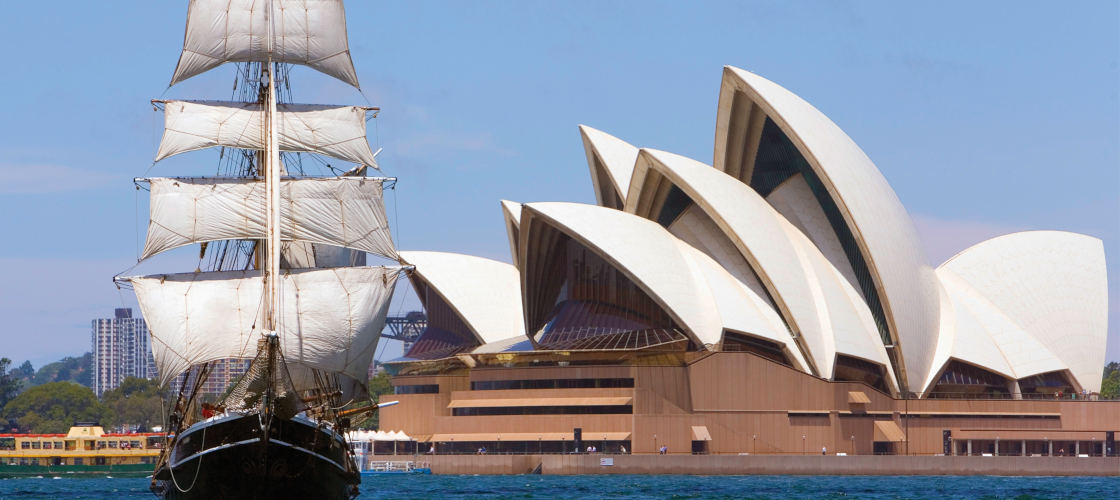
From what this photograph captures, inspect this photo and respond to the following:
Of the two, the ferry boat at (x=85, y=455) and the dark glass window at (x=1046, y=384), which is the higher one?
the dark glass window at (x=1046, y=384)

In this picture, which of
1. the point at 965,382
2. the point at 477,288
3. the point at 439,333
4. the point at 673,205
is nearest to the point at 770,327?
the point at 673,205

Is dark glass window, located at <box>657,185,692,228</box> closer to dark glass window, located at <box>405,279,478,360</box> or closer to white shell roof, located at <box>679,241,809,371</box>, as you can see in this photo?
white shell roof, located at <box>679,241,809,371</box>

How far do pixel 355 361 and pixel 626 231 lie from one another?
32.0 metres

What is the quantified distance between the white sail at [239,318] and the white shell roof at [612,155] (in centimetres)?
4006

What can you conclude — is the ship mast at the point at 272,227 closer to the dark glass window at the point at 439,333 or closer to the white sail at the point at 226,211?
the white sail at the point at 226,211

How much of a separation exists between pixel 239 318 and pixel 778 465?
36.4m

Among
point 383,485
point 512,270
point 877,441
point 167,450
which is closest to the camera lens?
point 167,450

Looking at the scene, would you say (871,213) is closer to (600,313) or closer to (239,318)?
(600,313)

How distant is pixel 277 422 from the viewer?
164ft

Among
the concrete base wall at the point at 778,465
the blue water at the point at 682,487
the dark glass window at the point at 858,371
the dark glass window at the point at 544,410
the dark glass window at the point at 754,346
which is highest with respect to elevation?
the dark glass window at the point at 754,346

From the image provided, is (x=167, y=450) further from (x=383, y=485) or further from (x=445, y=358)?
(x=445, y=358)

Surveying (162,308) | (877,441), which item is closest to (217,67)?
(162,308)

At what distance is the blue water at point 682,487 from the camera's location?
6519 cm

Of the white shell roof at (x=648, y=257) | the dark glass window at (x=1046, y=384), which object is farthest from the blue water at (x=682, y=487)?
the dark glass window at (x=1046, y=384)
